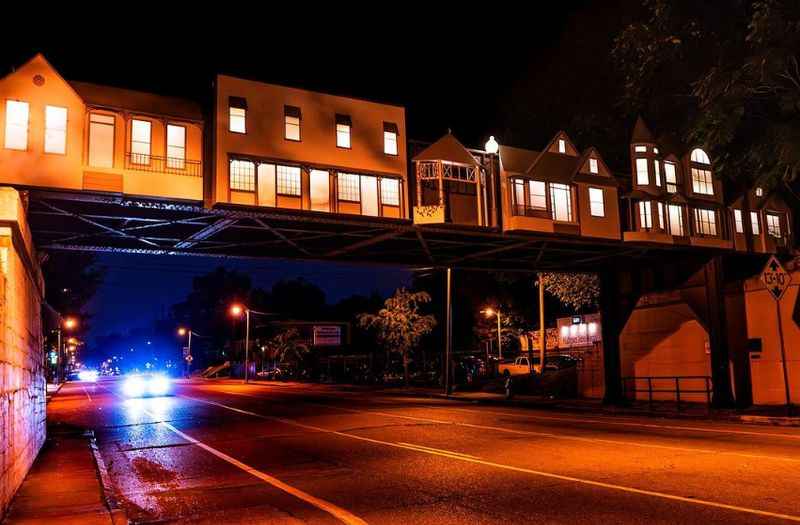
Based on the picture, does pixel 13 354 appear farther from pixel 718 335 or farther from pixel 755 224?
pixel 755 224

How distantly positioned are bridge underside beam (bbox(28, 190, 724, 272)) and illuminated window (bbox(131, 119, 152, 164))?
5.19ft

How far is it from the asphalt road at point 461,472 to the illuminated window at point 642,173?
463 inches

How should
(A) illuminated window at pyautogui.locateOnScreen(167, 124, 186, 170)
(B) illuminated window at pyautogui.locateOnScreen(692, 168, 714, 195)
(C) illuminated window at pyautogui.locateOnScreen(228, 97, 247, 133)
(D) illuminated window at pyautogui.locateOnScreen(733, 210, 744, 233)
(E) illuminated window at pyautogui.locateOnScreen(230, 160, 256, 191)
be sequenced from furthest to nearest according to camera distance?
(D) illuminated window at pyautogui.locateOnScreen(733, 210, 744, 233) < (B) illuminated window at pyautogui.locateOnScreen(692, 168, 714, 195) < (C) illuminated window at pyautogui.locateOnScreen(228, 97, 247, 133) < (E) illuminated window at pyautogui.locateOnScreen(230, 160, 256, 191) < (A) illuminated window at pyautogui.locateOnScreen(167, 124, 186, 170)

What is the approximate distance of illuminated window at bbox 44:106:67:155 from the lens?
65.9 ft

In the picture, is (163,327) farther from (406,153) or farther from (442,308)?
(406,153)

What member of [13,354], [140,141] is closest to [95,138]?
[140,141]

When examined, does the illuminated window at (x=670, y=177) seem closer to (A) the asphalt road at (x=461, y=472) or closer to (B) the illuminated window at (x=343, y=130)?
(A) the asphalt road at (x=461, y=472)

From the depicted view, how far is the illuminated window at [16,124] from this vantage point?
19.6m

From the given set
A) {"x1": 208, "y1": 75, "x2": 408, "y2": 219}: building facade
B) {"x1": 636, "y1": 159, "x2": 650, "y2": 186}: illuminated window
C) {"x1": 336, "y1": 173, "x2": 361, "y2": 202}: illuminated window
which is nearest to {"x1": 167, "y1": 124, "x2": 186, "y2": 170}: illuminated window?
{"x1": 208, "y1": 75, "x2": 408, "y2": 219}: building facade

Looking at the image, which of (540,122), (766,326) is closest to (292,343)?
(540,122)

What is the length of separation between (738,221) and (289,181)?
19818 mm

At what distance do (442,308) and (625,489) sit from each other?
6535cm

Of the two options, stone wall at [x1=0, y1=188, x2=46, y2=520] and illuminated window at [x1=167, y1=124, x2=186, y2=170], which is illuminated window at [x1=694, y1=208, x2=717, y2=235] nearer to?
illuminated window at [x1=167, y1=124, x2=186, y2=170]

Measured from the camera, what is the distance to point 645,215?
28828 millimetres
